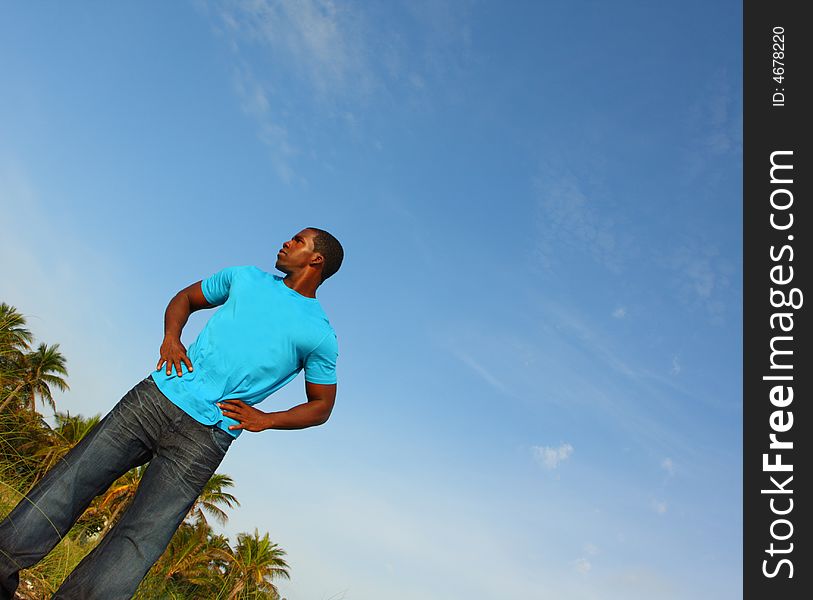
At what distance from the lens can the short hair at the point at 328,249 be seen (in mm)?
3609

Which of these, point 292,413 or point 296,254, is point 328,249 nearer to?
point 296,254

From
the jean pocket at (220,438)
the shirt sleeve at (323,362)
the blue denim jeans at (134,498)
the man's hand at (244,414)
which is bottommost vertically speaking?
the blue denim jeans at (134,498)

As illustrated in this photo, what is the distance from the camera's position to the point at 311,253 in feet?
11.7


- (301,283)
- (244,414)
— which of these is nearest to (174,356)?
(244,414)

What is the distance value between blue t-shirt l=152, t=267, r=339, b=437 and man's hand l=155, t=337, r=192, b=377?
1.1 inches

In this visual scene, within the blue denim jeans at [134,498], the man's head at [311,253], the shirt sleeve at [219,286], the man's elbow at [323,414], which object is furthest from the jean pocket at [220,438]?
the man's head at [311,253]

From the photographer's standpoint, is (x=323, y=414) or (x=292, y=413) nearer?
(x=292, y=413)

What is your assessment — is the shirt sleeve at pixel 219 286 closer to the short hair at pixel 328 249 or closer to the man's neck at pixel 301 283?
the man's neck at pixel 301 283

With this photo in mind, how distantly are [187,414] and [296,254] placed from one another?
1079 mm

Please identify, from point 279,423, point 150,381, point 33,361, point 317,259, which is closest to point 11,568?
point 150,381

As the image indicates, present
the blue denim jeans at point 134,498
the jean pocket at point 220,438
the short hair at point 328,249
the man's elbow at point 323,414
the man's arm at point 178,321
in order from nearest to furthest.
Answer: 1. the blue denim jeans at point 134,498
2. the jean pocket at point 220,438
3. the man's arm at point 178,321
4. the man's elbow at point 323,414
5. the short hair at point 328,249

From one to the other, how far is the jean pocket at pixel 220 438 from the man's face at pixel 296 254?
982mm

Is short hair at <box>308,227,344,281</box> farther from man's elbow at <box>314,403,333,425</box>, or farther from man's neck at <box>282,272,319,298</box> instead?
man's elbow at <box>314,403,333,425</box>
